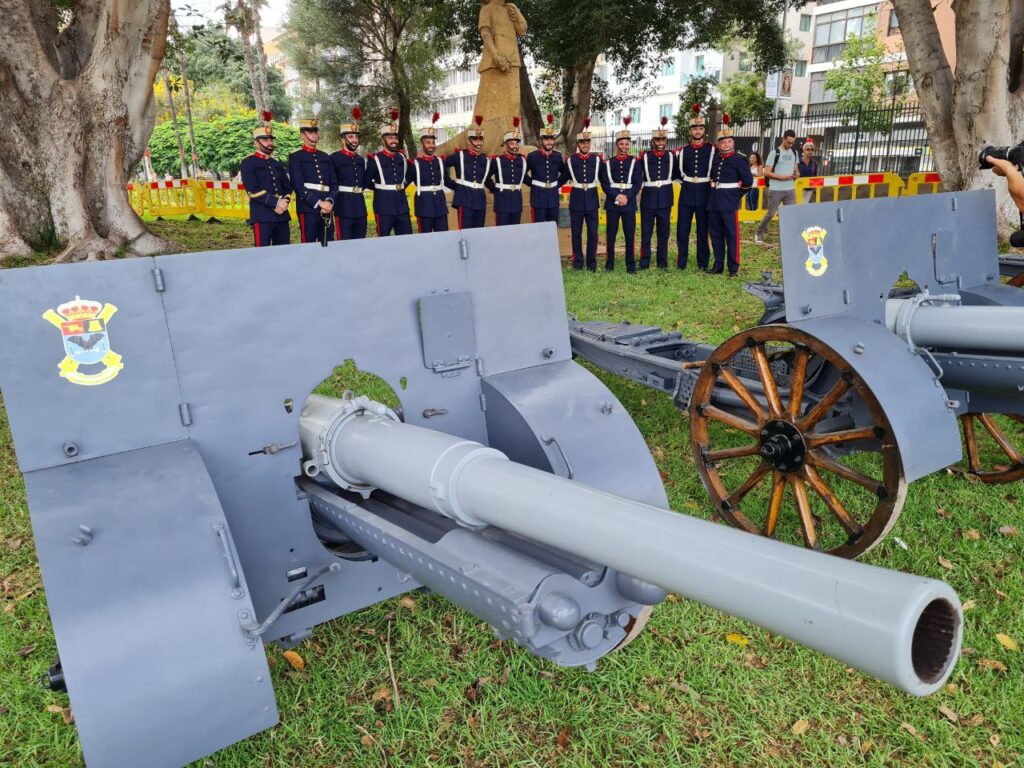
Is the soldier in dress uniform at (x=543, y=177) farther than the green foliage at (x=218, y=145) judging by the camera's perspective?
No

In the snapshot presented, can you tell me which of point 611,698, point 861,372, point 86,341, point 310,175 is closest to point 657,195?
point 310,175

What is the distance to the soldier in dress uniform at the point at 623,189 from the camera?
12008 mm

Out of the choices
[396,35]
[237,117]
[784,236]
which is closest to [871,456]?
[784,236]

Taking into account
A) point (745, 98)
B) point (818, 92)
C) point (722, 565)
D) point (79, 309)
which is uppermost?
point (818, 92)

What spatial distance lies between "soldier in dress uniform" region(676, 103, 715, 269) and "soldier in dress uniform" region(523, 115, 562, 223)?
1960mm

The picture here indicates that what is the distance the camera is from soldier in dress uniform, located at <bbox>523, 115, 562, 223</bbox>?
479 inches

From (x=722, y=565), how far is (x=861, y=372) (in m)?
2.30

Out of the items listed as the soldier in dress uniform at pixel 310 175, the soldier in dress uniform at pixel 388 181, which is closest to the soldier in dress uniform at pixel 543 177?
the soldier in dress uniform at pixel 388 181

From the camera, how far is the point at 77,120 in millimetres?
11141

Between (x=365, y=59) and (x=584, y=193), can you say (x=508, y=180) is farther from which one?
(x=365, y=59)

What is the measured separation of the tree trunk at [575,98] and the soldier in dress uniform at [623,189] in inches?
469

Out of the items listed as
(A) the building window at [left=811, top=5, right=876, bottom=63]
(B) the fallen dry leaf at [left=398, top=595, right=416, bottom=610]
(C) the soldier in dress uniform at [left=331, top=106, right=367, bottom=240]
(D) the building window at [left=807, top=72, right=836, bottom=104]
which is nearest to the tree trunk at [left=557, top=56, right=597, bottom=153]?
(C) the soldier in dress uniform at [left=331, top=106, right=367, bottom=240]

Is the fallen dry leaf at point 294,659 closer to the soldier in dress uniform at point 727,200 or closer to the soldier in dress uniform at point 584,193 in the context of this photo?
the soldier in dress uniform at point 727,200

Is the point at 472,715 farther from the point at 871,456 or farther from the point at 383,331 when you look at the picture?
the point at 871,456
